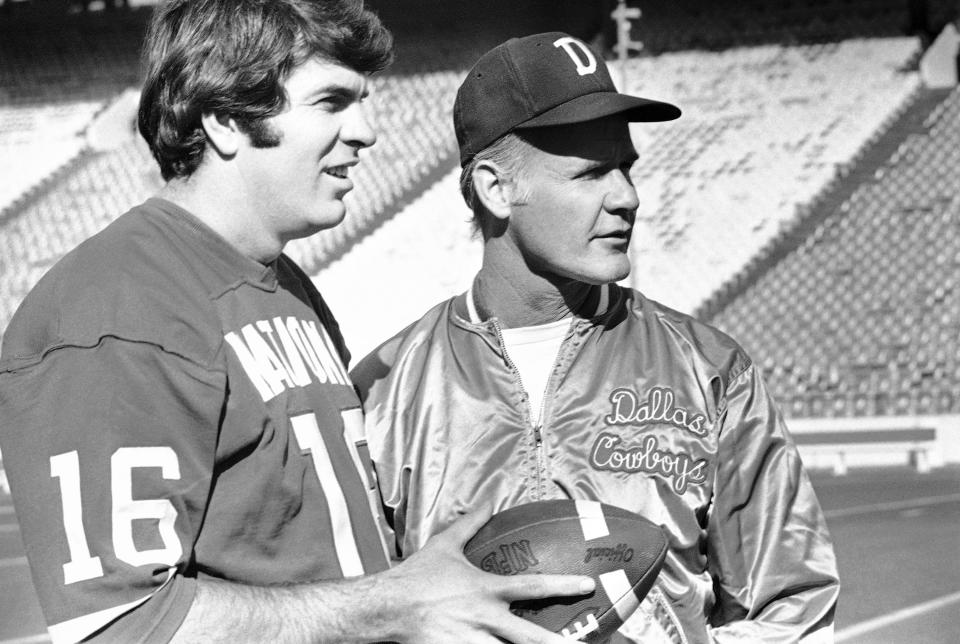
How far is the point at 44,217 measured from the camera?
1988 centimetres

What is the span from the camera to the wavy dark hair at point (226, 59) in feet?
6.28

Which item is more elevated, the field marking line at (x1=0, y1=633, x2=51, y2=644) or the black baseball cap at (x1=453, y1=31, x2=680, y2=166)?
the black baseball cap at (x1=453, y1=31, x2=680, y2=166)

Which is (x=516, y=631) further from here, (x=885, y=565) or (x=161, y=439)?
(x=885, y=565)

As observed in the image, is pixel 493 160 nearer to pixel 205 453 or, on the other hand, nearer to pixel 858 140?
pixel 205 453

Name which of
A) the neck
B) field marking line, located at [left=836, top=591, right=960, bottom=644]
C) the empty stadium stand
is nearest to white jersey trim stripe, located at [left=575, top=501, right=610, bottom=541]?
the neck

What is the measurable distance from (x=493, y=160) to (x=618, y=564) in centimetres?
92

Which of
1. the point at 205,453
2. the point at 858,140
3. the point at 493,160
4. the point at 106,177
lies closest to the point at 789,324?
the point at 858,140

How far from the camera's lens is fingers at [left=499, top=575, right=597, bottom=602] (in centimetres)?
170

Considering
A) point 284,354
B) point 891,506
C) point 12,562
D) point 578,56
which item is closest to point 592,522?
point 284,354

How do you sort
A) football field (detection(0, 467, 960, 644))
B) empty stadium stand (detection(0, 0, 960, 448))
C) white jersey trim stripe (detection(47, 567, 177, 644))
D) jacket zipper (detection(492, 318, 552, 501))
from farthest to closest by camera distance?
empty stadium stand (detection(0, 0, 960, 448)) → football field (detection(0, 467, 960, 644)) → jacket zipper (detection(492, 318, 552, 501)) → white jersey trim stripe (detection(47, 567, 177, 644))

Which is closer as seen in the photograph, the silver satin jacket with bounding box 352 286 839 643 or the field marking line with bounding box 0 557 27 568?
the silver satin jacket with bounding box 352 286 839 643

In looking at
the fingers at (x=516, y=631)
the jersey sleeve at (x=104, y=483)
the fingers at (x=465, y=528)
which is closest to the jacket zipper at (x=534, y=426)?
the fingers at (x=465, y=528)

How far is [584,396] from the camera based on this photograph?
7.80 ft

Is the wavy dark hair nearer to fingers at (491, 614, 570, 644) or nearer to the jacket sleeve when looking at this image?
fingers at (491, 614, 570, 644)
